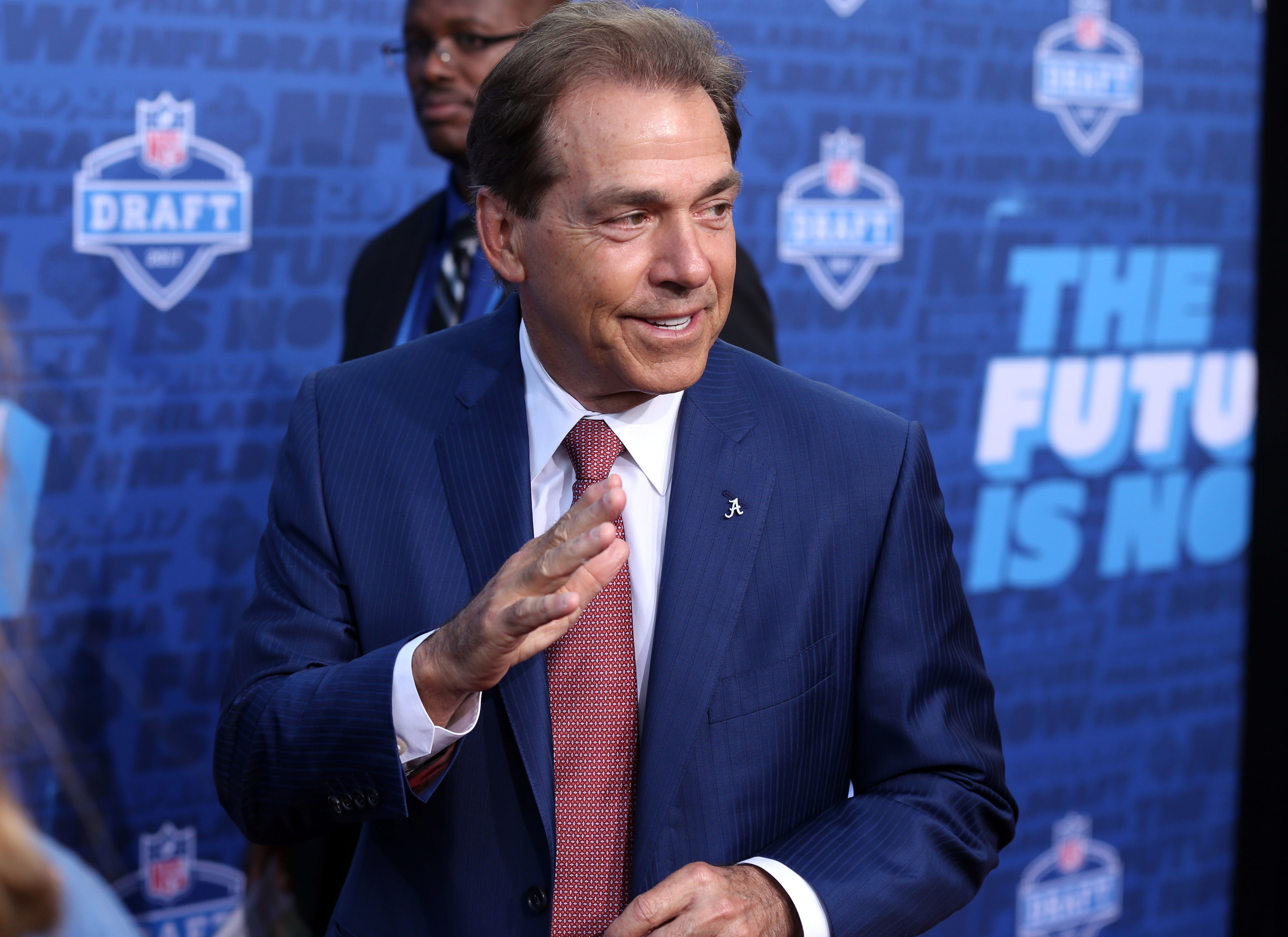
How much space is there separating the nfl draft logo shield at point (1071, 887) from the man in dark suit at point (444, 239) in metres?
2.18

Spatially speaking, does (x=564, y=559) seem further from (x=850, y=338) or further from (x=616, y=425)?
(x=850, y=338)

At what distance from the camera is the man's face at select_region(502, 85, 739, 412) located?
163 cm

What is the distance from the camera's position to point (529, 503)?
5.42ft

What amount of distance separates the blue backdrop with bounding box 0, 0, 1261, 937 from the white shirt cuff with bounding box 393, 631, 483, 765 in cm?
43

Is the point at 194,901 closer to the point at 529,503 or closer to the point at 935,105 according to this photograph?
the point at 529,503

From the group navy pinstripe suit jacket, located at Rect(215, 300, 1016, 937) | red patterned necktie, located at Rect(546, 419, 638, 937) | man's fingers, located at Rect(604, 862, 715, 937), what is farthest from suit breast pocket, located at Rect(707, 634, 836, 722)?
man's fingers, located at Rect(604, 862, 715, 937)

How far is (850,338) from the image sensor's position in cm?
361

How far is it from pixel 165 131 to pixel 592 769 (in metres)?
1.90

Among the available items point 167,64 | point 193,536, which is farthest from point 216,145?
point 193,536

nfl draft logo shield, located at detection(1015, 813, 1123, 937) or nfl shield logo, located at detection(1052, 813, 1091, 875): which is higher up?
nfl shield logo, located at detection(1052, 813, 1091, 875)

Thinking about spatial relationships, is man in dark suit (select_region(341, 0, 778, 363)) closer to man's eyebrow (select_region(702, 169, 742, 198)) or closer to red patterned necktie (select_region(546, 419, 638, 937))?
man's eyebrow (select_region(702, 169, 742, 198))

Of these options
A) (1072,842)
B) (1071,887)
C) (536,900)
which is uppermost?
(536,900)

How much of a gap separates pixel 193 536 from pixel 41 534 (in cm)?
32

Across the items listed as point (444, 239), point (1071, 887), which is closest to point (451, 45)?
point (444, 239)
